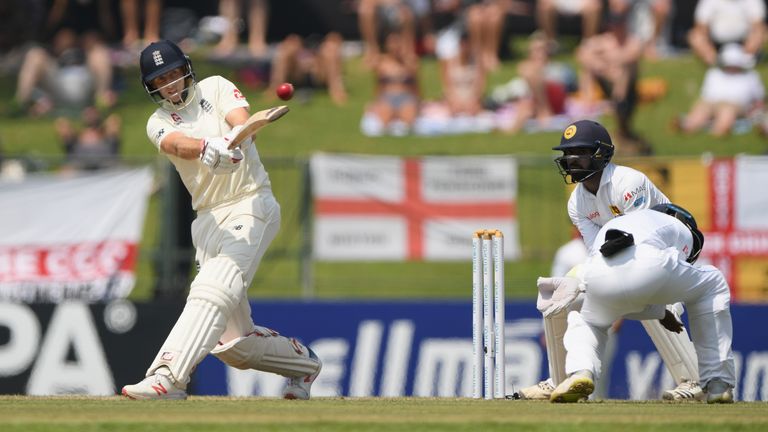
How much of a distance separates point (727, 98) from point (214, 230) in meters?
11.5

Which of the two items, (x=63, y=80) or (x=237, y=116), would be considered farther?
(x=63, y=80)

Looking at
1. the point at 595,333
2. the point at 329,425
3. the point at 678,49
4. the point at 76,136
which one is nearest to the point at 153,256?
the point at 76,136

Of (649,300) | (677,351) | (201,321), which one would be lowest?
(677,351)

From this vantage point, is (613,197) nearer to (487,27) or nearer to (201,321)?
(201,321)

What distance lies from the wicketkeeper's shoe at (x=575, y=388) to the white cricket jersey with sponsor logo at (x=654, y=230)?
2.45 ft

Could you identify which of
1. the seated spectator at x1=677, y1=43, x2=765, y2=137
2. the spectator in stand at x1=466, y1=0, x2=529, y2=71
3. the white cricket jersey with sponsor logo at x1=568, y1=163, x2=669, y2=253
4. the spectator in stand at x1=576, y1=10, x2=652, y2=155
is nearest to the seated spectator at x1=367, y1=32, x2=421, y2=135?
the spectator in stand at x1=466, y1=0, x2=529, y2=71

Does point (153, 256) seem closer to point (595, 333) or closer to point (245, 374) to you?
point (245, 374)

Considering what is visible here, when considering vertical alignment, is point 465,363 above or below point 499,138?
below

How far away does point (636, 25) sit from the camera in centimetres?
2120

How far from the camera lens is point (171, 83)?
8.98 m

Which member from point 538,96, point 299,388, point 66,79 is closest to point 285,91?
point 299,388

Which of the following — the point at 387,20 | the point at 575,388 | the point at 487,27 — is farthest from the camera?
the point at 387,20

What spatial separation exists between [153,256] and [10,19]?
946 cm

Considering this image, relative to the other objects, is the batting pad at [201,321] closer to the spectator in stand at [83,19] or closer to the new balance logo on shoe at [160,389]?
the new balance logo on shoe at [160,389]
